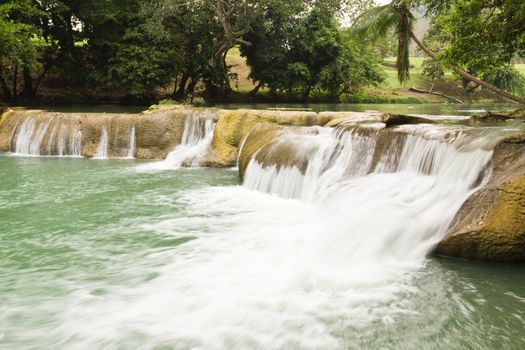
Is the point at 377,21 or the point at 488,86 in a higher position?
the point at 377,21

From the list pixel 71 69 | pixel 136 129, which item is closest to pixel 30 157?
pixel 136 129

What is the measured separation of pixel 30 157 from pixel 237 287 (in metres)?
12.3

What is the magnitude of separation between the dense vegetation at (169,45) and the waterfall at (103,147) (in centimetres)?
689

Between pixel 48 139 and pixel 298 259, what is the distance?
41.1 ft

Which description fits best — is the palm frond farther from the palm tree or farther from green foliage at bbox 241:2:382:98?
green foliage at bbox 241:2:382:98

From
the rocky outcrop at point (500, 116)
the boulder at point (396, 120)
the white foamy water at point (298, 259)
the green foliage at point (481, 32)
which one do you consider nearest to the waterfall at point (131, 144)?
the white foamy water at point (298, 259)

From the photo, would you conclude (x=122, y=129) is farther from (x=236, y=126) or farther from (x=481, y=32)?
(x=481, y=32)

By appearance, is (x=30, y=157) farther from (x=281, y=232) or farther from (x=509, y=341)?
(x=509, y=341)

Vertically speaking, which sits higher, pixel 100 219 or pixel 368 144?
pixel 368 144

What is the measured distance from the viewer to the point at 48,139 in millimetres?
14914

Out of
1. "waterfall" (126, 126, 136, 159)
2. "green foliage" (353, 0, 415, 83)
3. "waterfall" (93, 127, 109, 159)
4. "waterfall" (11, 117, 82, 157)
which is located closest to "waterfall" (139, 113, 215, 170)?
"waterfall" (126, 126, 136, 159)

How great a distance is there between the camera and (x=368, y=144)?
8.22 metres

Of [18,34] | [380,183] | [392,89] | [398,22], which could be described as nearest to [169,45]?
[18,34]

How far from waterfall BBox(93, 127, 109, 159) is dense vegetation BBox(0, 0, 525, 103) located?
22.6 feet
